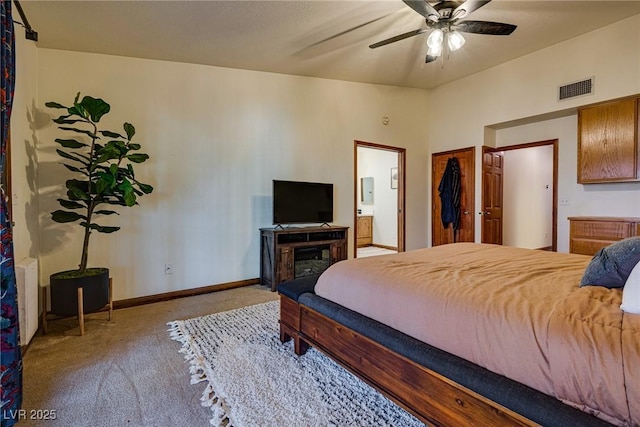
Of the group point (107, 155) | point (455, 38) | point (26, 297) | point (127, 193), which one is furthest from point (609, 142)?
point (26, 297)

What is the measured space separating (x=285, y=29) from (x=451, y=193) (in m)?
3.59

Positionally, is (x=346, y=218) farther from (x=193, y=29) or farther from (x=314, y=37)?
(x=193, y=29)

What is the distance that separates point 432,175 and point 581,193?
7.02 ft

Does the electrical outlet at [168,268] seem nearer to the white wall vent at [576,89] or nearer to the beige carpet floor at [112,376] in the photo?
the beige carpet floor at [112,376]

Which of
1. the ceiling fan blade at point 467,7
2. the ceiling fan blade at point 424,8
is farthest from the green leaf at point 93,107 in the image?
the ceiling fan blade at point 467,7

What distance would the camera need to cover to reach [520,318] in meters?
1.12

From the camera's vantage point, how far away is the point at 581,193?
4.01 meters

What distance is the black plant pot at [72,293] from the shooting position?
2.57 meters

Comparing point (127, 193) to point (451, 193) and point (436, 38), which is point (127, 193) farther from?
point (451, 193)

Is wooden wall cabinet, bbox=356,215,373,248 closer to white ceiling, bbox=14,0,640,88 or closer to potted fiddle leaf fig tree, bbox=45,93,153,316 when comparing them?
white ceiling, bbox=14,0,640,88

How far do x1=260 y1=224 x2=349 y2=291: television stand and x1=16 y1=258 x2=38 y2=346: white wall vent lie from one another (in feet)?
7.07

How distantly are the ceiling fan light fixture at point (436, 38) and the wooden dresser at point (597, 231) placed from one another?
266cm

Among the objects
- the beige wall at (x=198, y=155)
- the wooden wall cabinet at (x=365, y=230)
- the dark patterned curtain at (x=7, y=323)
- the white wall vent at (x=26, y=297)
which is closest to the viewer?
the dark patterned curtain at (x=7, y=323)

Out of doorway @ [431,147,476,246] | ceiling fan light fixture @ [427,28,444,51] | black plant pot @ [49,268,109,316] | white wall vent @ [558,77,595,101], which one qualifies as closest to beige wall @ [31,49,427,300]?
black plant pot @ [49,268,109,316]
